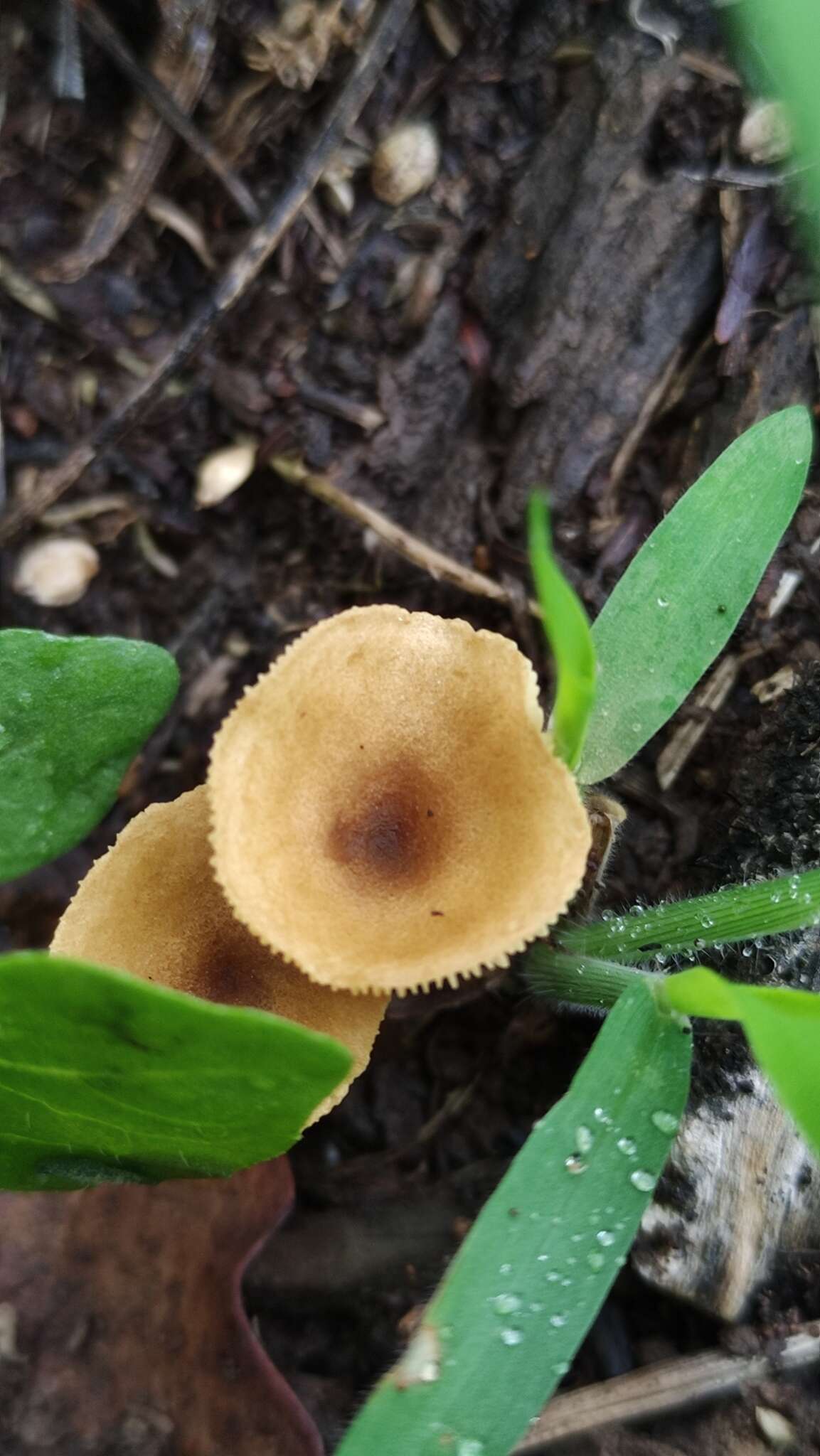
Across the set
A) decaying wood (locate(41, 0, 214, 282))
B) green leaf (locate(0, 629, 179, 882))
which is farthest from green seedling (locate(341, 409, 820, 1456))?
A: decaying wood (locate(41, 0, 214, 282))

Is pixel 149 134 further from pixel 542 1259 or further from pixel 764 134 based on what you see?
pixel 542 1259

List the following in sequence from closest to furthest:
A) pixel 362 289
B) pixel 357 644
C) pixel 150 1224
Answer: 1. pixel 357 644
2. pixel 150 1224
3. pixel 362 289

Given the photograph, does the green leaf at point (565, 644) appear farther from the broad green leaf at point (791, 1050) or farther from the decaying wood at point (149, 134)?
the decaying wood at point (149, 134)

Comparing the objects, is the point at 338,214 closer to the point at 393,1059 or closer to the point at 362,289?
the point at 362,289

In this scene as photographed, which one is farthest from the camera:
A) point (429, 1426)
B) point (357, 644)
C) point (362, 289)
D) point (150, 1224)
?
point (362, 289)

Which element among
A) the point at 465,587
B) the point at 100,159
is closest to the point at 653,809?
the point at 465,587

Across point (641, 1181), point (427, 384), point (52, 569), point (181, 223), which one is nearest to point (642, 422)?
point (427, 384)
